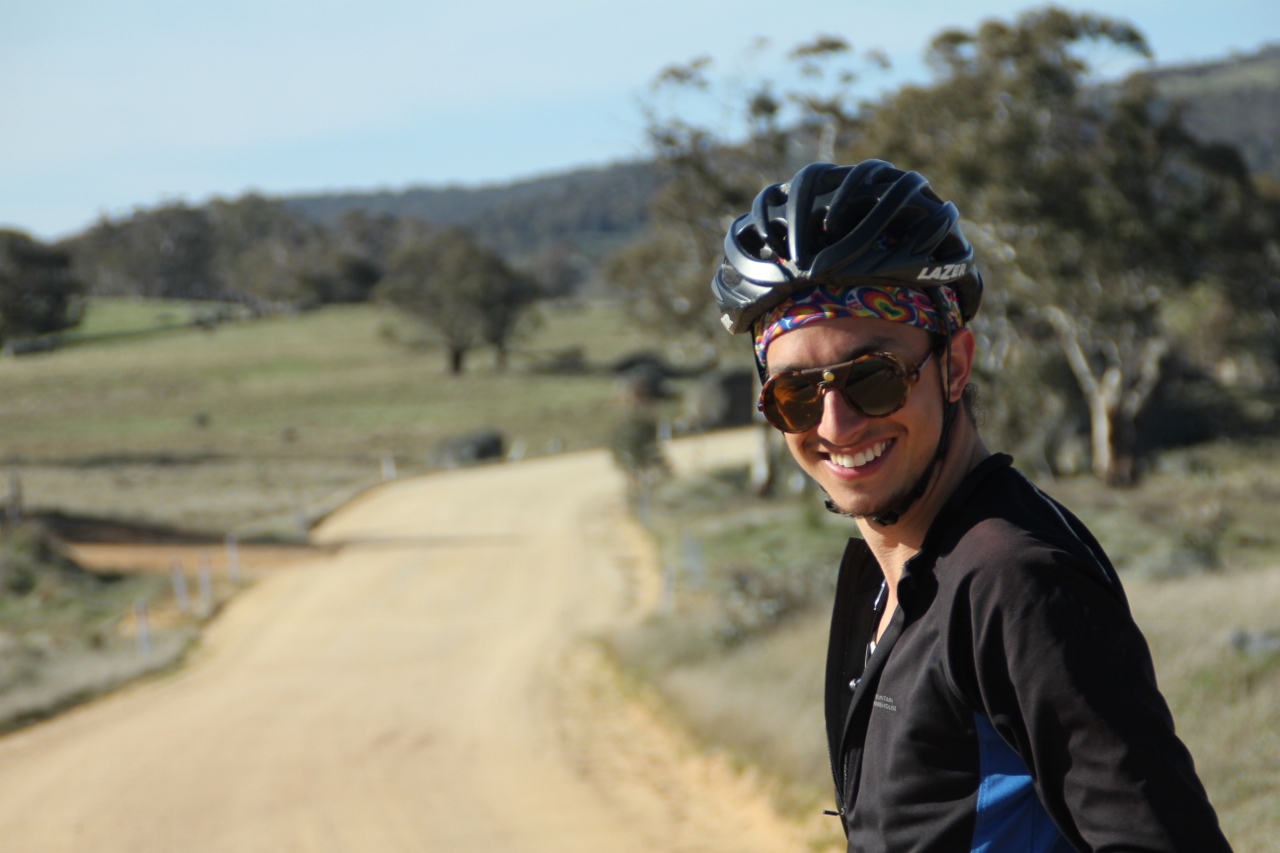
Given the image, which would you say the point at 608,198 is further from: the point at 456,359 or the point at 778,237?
the point at 778,237

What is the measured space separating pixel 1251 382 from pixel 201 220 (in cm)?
7492

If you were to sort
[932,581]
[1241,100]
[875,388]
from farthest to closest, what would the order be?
[1241,100]
[875,388]
[932,581]

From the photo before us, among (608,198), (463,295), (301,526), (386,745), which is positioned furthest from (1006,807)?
(608,198)

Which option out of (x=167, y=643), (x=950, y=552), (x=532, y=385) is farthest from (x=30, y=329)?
(x=950, y=552)

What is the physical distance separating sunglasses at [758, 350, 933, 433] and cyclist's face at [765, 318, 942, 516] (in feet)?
0.04

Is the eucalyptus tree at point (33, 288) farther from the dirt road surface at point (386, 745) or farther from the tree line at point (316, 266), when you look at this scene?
the dirt road surface at point (386, 745)

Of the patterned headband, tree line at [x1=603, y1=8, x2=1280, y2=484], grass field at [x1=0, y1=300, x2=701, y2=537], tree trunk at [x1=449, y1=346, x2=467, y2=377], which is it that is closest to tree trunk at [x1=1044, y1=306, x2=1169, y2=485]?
tree line at [x1=603, y1=8, x2=1280, y2=484]

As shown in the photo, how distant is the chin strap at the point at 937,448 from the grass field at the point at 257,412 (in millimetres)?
25069

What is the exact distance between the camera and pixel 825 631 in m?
10.4

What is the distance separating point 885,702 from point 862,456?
1.43ft

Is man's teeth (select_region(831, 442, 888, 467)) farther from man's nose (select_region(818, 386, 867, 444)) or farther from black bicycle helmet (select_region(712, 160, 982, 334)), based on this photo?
black bicycle helmet (select_region(712, 160, 982, 334))

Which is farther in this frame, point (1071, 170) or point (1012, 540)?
point (1071, 170)

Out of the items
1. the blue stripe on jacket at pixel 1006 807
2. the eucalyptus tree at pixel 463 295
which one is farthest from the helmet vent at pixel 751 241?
the eucalyptus tree at pixel 463 295

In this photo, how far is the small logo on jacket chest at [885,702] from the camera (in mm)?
1918
